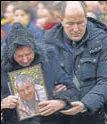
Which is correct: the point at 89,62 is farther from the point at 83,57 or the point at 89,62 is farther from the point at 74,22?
the point at 74,22

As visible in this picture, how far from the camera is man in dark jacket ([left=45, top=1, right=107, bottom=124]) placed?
4992mm

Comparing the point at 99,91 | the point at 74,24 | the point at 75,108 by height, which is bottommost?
the point at 75,108

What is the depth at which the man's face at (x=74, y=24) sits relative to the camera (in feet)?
16.6

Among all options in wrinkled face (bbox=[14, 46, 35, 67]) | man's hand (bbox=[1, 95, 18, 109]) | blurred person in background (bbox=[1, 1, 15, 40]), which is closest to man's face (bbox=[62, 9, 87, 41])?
wrinkled face (bbox=[14, 46, 35, 67])

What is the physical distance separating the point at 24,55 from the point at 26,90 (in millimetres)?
299

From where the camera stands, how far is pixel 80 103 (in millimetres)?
4898

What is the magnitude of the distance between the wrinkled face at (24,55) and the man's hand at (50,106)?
0.38 m

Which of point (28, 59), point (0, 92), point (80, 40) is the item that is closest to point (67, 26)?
point (80, 40)

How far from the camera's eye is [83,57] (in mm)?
5152

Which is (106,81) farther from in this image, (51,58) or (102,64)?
(51,58)

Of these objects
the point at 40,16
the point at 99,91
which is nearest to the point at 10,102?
the point at 99,91

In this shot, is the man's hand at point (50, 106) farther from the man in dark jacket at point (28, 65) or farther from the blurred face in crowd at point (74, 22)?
the blurred face in crowd at point (74, 22)

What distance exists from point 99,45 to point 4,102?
96cm

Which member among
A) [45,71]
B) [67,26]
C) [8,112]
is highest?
[67,26]
